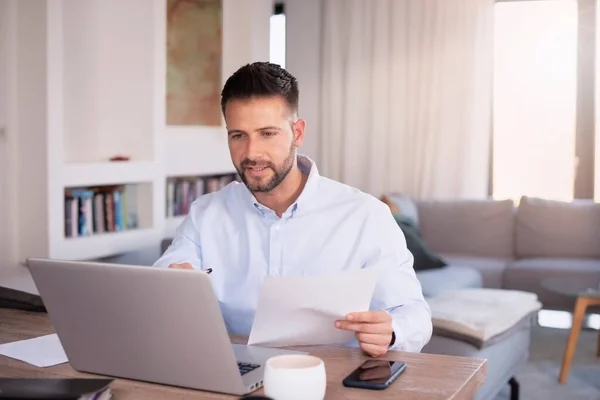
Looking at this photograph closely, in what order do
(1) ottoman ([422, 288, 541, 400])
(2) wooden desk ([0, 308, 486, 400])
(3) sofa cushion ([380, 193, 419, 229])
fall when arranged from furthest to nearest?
1. (3) sofa cushion ([380, 193, 419, 229])
2. (1) ottoman ([422, 288, 541, 400])
3. (2) wooden desk ([0, 308, 486, 400])

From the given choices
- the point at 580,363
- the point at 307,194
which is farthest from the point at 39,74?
the point at 580,363

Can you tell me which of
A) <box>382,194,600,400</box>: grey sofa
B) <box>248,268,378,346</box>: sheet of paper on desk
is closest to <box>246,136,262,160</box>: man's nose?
<box>248,268,378,346</box>: sheet of paper on desk

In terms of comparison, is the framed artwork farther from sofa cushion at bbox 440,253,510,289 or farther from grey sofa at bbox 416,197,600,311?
sofa cushion at bbox 440,253,510,289

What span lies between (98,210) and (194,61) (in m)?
1.32

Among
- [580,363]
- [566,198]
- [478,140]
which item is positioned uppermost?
[478,140]

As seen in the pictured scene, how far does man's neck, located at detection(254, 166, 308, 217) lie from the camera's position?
6.34ft

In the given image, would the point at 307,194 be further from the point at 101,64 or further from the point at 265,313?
the point at 101,64

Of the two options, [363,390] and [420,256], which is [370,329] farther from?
[420,256]

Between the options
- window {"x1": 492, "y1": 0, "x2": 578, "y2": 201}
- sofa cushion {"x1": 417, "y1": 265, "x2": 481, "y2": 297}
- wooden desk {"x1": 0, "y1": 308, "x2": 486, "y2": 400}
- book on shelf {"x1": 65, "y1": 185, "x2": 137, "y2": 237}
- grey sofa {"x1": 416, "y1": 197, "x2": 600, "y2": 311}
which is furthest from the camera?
window {"x1": 492, "y1": 0, "x2": 578, "y2": 201}

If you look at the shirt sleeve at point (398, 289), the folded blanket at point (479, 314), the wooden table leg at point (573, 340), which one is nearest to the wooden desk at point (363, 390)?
the shirt sleeve at point (398, 289)

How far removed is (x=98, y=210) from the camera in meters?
3.86

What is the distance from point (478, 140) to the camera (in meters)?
5.95

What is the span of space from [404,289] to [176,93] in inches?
124

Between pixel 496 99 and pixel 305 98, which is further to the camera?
pixel 305 98
